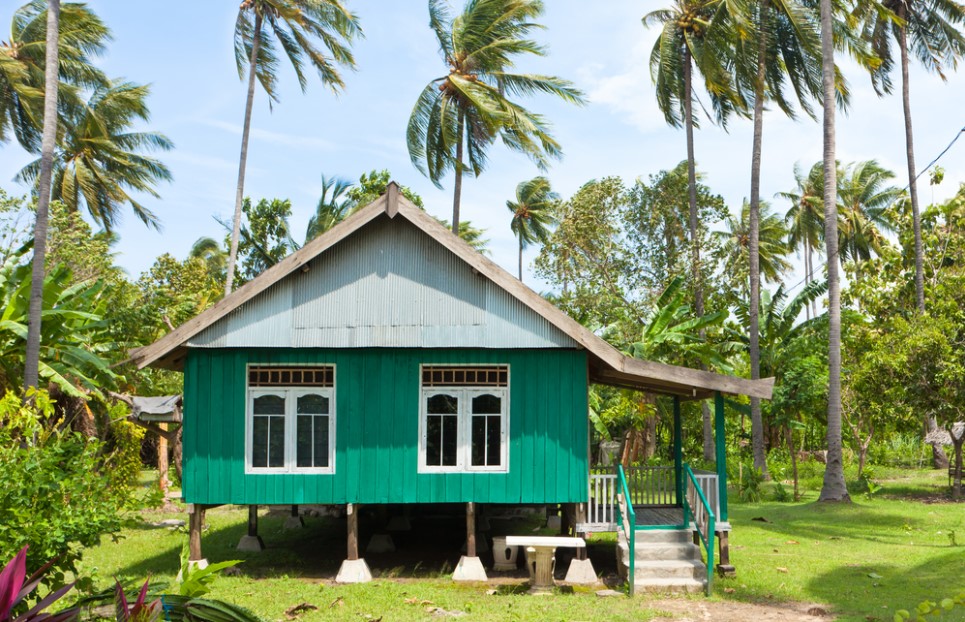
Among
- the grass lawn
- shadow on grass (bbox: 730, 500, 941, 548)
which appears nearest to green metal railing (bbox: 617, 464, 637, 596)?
the grass lawn

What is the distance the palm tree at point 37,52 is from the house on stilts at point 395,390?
21035mm

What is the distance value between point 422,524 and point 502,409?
6.32 metres

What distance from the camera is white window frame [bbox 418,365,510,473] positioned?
12.2m

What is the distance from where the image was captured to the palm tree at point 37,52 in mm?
30406

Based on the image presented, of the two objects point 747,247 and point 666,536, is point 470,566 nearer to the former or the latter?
point 666,536

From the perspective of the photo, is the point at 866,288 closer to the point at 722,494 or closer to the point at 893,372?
the point at 893,372

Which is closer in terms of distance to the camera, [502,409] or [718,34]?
[502,409]

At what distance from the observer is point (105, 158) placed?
36.6m

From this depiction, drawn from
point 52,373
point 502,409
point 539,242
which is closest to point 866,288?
point 502,409

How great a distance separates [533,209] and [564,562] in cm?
3889

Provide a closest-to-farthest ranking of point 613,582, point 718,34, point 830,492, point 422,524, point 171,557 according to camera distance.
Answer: point 613,582
point 171,557
point 422,524
point 830,492
point 718,34

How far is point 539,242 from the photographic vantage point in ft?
172

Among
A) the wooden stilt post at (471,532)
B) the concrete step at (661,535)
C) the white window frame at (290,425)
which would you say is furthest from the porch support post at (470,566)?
the concrete step at (661,535)

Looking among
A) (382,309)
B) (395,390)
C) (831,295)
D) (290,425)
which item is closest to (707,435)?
(831,295)
